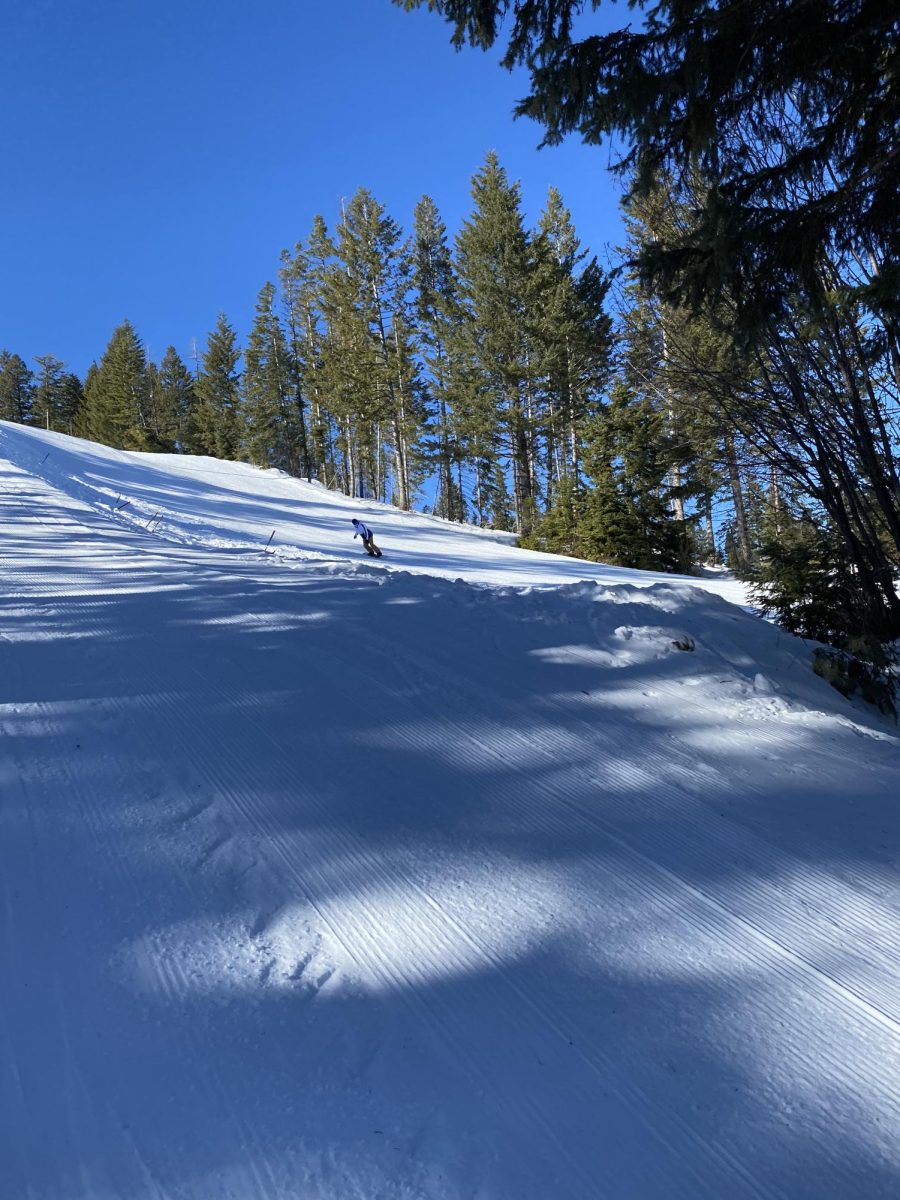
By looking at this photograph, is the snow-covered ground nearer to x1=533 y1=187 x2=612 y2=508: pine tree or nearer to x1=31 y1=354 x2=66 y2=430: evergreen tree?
x1=533 y1=187 x2=612 y2=508: pine tree

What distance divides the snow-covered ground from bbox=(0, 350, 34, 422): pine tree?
75299 mm

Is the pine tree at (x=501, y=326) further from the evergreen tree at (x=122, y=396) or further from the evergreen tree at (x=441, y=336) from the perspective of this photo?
the evergreen tree at (x=122, y=396)

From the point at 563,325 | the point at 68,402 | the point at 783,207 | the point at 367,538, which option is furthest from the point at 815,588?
the point at 68,402

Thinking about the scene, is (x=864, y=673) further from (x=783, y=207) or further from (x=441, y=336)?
(x=441, y=336)

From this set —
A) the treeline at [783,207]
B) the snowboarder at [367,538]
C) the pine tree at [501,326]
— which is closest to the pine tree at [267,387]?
the pine tree at [501,326]

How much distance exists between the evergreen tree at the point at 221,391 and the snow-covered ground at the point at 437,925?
49948mm

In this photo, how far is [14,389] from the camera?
67.6 m

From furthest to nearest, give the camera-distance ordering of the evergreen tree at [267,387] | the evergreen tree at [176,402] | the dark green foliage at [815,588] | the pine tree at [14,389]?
→ 1. the pine tree at [14,389]
2. the evergreen tree at [176,402]
3. the evergreen tree at [267,387]
4. the dark green foliage at [815,588]

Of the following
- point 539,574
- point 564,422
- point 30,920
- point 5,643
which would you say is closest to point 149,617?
point 5,643

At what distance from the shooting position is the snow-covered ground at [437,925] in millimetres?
1808

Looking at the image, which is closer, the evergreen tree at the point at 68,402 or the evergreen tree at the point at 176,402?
the evergreen tree at the point at 176,402

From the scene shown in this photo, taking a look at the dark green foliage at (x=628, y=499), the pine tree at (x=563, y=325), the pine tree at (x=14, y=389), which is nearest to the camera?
the dark green foliage at (x=628, y=499)

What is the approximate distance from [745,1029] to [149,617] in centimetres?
571

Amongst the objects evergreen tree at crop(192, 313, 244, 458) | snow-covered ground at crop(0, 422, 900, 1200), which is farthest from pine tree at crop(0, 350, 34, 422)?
snow-covered ground at crop(0, 422, 900, 1200)
